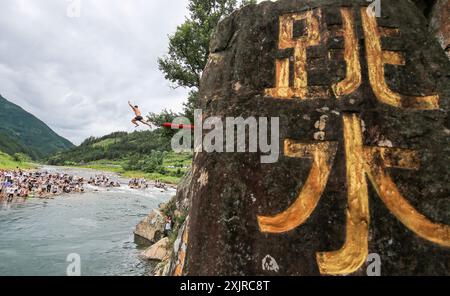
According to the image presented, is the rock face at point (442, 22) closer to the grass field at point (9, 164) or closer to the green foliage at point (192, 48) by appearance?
the green foliage at point (192, 48)

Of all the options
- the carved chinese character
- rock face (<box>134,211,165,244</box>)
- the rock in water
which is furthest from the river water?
the carved chinese character

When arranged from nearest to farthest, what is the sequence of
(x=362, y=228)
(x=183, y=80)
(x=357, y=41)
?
(x=362, y=228), (x=357, y=41), (x=183, y=80)

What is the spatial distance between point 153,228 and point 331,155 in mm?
15497

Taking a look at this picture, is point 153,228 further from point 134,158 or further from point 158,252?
point 134,158

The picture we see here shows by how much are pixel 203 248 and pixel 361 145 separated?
2363mm

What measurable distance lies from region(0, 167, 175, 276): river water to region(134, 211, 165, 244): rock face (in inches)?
33.6

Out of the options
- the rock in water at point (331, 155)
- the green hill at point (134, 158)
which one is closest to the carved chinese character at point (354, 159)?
the rock in water at point (331, 155)

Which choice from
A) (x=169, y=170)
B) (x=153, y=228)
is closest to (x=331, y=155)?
(x=153, y=228)

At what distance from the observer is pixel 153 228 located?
1778cm

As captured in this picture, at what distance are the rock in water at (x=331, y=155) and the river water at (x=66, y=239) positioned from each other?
1025cm
